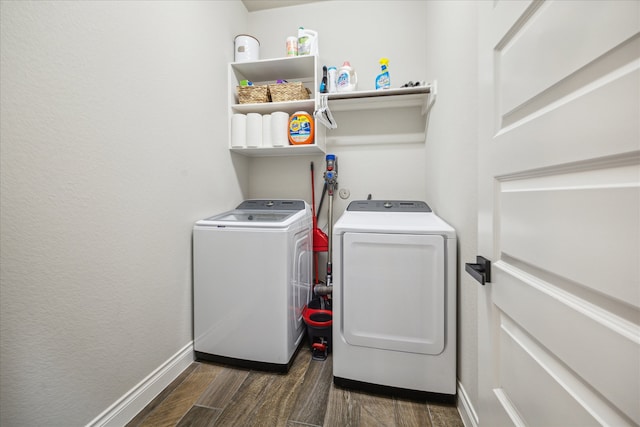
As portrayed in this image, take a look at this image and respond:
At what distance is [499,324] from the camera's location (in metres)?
0.68

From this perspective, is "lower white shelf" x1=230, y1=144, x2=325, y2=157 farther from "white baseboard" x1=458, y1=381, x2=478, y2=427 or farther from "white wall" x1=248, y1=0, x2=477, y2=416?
"white baseboard" x1=458, y1=381, x2=478, y2=427

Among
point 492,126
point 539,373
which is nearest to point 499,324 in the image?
point 539,373

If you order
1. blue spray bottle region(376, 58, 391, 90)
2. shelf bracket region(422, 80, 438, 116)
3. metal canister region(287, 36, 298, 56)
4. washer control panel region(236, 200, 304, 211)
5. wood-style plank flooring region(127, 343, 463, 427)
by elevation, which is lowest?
wood-style plank flooring region(127, 343, 463, 427)

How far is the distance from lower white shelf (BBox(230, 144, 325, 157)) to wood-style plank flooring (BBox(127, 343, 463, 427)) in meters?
1.54

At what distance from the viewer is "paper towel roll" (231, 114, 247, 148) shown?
2.00 m

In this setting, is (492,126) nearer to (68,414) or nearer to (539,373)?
(539,373)

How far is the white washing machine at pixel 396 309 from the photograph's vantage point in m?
1.25

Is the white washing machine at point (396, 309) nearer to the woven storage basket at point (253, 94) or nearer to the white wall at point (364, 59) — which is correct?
the white wall at point (364, 59)

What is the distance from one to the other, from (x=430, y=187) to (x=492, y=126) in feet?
4.33

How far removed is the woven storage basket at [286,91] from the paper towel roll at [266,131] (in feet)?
0.52

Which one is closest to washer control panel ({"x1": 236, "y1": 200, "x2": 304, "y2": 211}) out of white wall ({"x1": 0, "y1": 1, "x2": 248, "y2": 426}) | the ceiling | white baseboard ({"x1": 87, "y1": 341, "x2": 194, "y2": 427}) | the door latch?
white wall ({"x1": 0, "y1": 1, "x2": 248, "y2": 426})

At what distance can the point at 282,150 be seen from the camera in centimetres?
210

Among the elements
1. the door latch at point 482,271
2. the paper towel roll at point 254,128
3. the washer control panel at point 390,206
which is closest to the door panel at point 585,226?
the door latch at point 482,271

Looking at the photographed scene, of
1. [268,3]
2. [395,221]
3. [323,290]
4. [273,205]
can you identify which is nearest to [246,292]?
[323,290]
